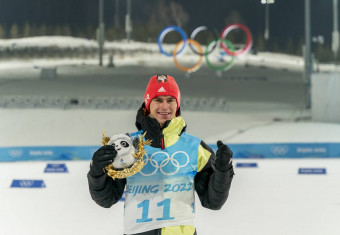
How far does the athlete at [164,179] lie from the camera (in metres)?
2.06

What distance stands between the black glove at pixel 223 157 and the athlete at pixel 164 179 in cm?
3

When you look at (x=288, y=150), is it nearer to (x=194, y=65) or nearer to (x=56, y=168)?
(x=56, y=168)

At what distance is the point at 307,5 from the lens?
13102mm

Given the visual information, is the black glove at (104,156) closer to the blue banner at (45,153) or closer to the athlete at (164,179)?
the athlete at (164,179)

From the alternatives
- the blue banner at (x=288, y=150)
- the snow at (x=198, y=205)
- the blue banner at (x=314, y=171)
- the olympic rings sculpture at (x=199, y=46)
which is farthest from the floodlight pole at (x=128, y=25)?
the blue banner at (x=314, y=171)

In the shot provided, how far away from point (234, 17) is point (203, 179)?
466 inches

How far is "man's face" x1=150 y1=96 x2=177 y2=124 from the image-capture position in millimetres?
2094

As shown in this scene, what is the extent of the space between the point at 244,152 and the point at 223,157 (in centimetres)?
797

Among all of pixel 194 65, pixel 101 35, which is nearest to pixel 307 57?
pixel 194 65

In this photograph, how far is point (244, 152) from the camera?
9867 mm

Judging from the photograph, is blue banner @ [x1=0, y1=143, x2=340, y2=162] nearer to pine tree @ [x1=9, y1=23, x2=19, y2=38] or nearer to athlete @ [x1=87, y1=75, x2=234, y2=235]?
pine tree @ [x1=9, y1=23, x2=19, y2=38]

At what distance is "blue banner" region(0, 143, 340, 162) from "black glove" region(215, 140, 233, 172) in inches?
307

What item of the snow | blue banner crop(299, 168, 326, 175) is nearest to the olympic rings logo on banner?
the snow

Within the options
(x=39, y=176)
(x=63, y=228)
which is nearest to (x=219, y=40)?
(x=39, y=176)
